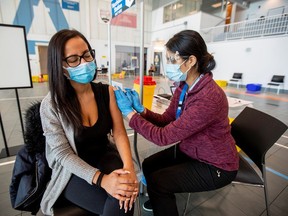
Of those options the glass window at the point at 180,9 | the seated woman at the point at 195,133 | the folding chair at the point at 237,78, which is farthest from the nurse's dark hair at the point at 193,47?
the glass window at the point at 180,9

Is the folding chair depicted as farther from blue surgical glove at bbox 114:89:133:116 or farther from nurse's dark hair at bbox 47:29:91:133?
nurse's dark hair at bbox 47:29:91:133

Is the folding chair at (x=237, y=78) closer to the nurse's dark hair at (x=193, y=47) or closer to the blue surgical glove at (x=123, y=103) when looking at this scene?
the nurse's dark hair at (x=193, y=47)

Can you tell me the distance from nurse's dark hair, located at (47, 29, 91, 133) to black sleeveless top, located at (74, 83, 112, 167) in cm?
7

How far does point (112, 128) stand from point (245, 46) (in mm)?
8909

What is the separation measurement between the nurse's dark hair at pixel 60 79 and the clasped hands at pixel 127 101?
0.86 feet

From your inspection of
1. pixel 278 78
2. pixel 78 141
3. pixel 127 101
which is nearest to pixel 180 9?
pixel 278 78

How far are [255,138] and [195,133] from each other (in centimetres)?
50

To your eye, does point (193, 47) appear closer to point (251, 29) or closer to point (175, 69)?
point (175, 69)

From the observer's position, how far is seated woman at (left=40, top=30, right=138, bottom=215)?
821mm

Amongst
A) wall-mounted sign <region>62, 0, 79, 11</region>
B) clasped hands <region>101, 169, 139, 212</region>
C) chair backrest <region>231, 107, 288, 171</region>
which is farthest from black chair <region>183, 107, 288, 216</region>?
wall-mounted sign <region>62, 0, 79, 11</region>

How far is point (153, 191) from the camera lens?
0.98 m

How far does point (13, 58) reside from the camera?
1643 millimetres

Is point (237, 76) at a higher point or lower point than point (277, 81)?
higher

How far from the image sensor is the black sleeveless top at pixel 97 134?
3.12 ft
